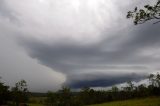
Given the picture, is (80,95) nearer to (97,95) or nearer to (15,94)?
(97,95)

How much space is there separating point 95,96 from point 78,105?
31220 millimetres

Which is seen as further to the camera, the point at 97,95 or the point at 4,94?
the point at 97,95

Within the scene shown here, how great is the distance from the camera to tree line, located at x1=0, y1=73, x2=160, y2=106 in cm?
12356

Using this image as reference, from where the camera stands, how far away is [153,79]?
16375 centimetres

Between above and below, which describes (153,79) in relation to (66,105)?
above

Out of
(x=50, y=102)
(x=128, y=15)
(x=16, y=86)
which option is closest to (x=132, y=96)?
(x=50, y=102)

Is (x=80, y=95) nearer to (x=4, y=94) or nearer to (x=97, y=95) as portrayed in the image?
(x=97, y=95)

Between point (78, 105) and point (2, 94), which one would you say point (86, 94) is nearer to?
point (78, 105)

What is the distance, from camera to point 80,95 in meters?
176

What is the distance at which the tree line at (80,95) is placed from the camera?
123562 mm

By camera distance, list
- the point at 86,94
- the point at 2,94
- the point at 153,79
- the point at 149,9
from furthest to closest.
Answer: the point at 86,94 < the point at 153,79 < the point at 2,94 < the point at 149,9

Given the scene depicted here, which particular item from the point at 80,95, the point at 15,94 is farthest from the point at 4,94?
the point at 80,95

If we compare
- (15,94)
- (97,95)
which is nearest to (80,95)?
(97,95)

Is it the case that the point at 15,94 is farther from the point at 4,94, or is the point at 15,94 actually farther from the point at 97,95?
the point at 97,95
